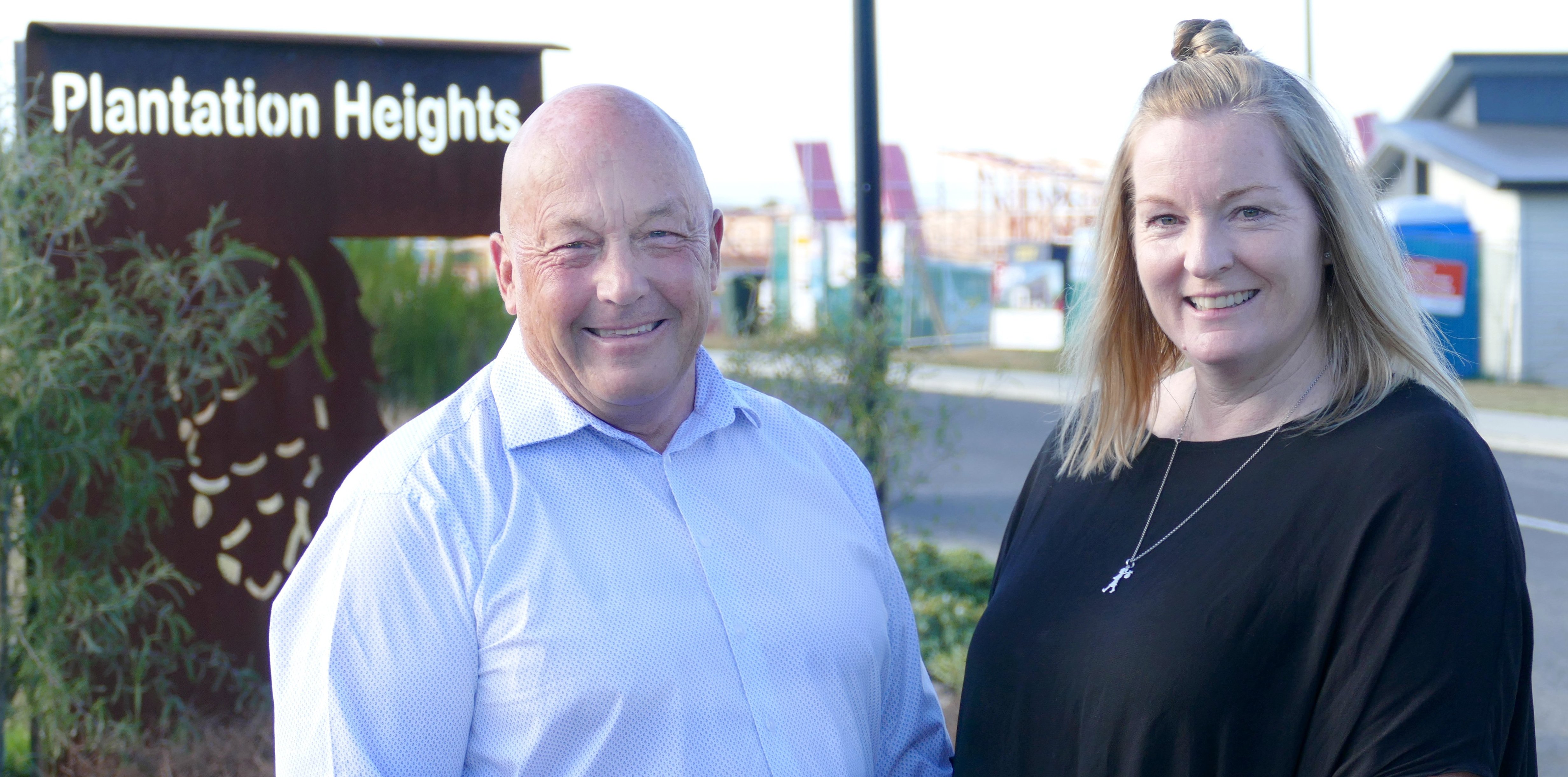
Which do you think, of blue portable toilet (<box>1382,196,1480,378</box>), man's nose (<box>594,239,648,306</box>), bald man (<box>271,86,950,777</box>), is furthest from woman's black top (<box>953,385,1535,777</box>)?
blue portable toilet (<box>1382,196,1480,378</box>)

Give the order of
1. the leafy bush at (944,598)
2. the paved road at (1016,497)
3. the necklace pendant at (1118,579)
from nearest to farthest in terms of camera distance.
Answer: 1. the necklace pendant at (1118,579)
2. the leafy bush at (944,598)
3. the paved road at (1016,497)

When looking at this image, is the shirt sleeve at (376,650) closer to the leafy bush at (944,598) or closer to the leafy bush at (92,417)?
the leafy bush at (92,417)

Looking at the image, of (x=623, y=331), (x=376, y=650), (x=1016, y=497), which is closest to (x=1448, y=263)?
(x=1016, y=497)

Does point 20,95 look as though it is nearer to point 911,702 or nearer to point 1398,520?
point 911,702

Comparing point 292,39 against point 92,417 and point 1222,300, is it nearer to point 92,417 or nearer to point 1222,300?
point 92,417

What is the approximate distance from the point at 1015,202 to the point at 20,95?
34.2 m

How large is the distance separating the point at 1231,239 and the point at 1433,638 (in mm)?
629

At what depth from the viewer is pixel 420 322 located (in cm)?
563

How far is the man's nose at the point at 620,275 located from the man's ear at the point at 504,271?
151 millimetres

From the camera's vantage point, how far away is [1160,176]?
1918 millimetres

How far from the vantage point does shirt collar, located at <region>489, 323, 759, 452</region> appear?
1.82 metres

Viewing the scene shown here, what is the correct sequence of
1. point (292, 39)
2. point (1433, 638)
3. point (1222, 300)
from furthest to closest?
point (292, 39) < point (1222, 300) < point (1433, 638)

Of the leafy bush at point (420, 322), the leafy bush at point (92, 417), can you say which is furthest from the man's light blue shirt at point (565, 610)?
the leafy bush at point (420, 322)

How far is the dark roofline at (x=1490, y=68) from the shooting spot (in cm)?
2047
